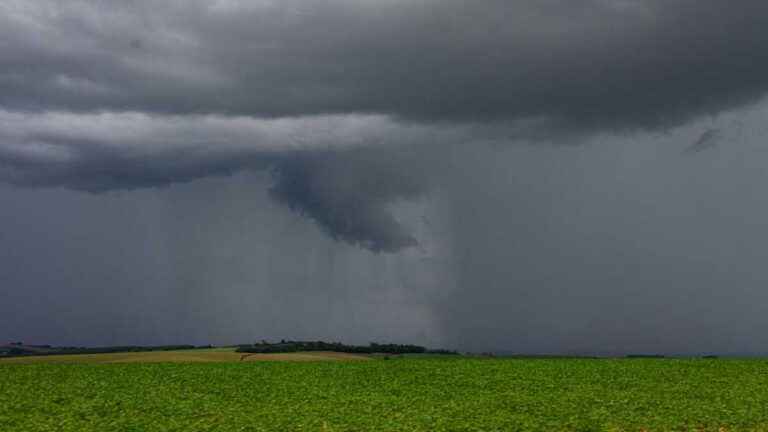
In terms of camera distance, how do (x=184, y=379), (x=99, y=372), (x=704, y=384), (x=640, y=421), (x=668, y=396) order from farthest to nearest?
1. (x=99, y=372)
2. (x=184, y=379)
3. (x=704, y=384)
4. (x=668, y=396)
5. (x=640, y=421)

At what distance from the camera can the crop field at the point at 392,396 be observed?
32.8 meters

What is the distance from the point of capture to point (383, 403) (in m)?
38.9

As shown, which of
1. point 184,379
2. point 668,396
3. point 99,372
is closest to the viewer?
point 668,396

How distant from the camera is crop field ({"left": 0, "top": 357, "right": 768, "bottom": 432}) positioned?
32.8 m

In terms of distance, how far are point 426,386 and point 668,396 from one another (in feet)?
46.1

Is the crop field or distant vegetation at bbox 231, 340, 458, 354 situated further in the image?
distant vegetation at bbox 231, 340, 458, 354

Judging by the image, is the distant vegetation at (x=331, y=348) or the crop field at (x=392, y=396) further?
the distant vegetation at (x=331, y=348)

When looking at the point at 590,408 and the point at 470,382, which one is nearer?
the point at 590,408

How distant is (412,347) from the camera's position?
4166 inches

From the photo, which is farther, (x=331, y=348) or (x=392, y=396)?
(x=331, y=348)

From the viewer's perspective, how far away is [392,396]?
41.9 metres

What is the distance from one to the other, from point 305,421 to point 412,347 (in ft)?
241

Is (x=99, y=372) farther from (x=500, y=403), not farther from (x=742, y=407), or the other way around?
(x=742, y=407)

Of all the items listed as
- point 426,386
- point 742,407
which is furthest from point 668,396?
point 426,386
